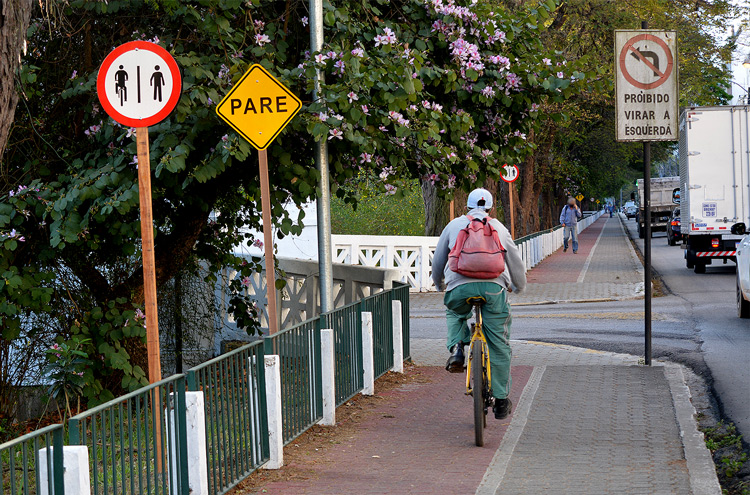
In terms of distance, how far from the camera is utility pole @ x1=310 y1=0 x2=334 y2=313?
909cm

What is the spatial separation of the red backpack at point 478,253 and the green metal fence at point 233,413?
5.41ft

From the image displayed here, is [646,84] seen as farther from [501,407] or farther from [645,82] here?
[501,407]

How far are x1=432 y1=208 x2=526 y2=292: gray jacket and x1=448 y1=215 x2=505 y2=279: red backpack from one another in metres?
0.10

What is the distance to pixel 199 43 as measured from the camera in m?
9.13

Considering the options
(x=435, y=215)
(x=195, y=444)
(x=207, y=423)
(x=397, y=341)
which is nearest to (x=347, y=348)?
(x=397, y=341)

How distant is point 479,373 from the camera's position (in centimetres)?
725

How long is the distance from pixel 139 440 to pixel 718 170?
2118cm

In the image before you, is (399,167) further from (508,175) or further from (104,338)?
(508,175)

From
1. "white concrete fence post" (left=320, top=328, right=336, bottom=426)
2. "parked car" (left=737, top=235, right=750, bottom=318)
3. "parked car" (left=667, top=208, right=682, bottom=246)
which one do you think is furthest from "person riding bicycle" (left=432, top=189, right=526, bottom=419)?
"parked car" (left=667, top=208, right=682, bottom=246)

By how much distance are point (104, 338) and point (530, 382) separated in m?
4.15

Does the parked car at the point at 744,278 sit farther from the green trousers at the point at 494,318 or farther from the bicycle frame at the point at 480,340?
the bicycle frame at the point at 480,340

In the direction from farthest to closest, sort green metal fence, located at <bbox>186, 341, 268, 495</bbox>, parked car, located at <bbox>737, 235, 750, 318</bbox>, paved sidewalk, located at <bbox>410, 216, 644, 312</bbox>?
paved sidewalk, located at <bbox>410, 216, 644, 312</bbox> → parked car, located at <bbox>737, 235, 750, 318</bbox> → green metal fence, located at <bbox>186, 341, 268, 495</bbox>

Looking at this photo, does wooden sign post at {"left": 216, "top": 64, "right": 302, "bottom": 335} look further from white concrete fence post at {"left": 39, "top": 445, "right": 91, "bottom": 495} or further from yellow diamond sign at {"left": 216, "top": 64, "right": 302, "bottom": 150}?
white concrete fence post at {"left": 39, "top": 445, "right": 91, "bottom": 495}

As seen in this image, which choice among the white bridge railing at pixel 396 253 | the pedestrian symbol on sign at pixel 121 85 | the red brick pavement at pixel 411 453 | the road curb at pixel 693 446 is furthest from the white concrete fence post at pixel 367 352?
the white bridge railing at pixel 396 253
